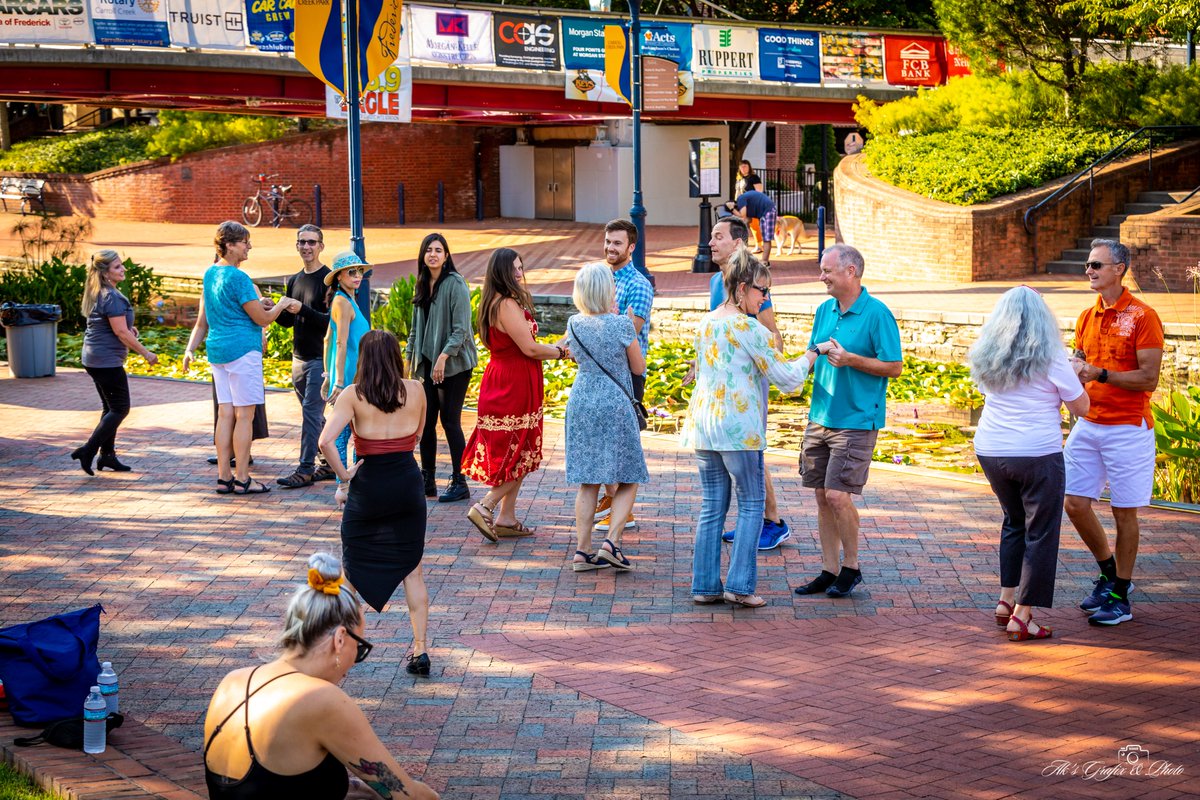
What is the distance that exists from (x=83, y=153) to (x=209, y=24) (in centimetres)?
1645

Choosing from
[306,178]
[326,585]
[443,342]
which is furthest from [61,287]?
[326,585]

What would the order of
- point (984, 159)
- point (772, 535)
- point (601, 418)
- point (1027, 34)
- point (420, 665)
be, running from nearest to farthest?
point (420, 665), point (601, 418), point (772, 535), point (984, 159), point (1027, 34)

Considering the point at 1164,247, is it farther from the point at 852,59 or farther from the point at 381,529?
the point at 381,529

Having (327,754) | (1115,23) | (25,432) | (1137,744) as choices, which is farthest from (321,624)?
(1115,23)

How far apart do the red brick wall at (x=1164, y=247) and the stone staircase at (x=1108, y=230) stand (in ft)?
4.51

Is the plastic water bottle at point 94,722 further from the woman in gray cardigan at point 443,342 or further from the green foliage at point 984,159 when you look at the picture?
the green foliage at point 984,159

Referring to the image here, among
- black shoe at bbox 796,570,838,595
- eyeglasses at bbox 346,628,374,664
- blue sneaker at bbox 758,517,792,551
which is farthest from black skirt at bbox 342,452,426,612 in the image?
blue sneaker at bbox 758,517,792,551

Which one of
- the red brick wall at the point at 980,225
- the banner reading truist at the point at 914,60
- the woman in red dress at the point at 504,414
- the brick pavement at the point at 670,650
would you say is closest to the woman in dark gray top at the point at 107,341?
the brick pavement at the point at 670,650

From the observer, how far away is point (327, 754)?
395cm

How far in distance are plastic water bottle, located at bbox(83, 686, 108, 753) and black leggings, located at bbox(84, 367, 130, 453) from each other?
18.3 ft

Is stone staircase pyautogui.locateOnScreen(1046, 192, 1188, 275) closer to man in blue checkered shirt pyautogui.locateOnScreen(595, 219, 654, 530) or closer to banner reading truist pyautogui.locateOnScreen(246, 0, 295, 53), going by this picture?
man in blue checkered shirt pyautogui.locateOnScreen(595, 219, 654, 530)

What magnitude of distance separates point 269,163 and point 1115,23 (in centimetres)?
2280

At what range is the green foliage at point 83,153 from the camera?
126 feet

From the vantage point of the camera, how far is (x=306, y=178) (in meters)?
37.0
